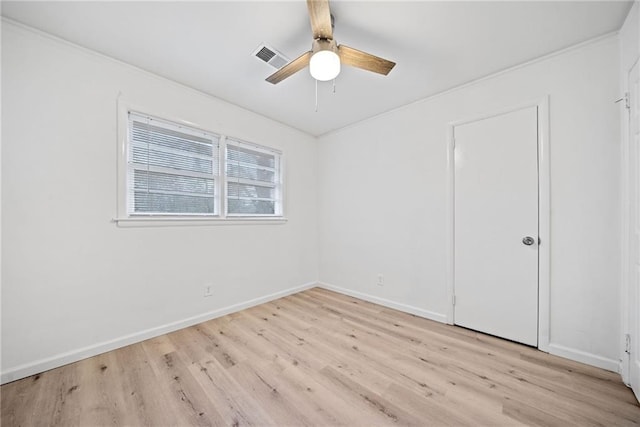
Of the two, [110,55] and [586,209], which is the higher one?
[110,55]

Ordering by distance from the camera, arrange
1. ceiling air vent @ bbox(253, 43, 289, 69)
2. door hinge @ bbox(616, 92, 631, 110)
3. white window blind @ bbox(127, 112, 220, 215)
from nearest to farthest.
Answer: door hinge @ bbox(616, 92, 631, 110) < ceiling air vent @ bbox(253, 43, 289, 69) < white window blind @ bbox(127, 112, 220, 215)

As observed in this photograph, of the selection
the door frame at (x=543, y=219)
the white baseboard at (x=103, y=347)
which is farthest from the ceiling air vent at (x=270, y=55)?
the white baseboard at (x=103, y=347)

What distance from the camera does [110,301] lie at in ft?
6.73

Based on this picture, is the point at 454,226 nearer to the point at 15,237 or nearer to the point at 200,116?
the point at 200,116

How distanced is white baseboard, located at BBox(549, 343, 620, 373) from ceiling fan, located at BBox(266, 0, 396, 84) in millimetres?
2623

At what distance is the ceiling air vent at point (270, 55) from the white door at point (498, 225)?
1.89 m

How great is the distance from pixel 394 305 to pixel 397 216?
1110 millimetres

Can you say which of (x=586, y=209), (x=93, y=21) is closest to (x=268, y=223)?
(x=93, y=21)

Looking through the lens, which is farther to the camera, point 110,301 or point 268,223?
point 268,223

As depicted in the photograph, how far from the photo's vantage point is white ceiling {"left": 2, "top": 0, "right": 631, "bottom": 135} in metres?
1.58

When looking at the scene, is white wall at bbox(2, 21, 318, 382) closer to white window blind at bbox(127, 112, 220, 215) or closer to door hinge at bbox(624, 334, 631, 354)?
white window blind at bbox(127, 112, 220, 215)

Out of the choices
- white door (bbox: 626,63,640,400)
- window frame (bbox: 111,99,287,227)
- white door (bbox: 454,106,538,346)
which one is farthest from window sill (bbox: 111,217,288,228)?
white door (bbox: 626,63,640,400)

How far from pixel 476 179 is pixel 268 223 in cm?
249

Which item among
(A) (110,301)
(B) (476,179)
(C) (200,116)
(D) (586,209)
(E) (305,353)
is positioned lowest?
(E) (305,353)
